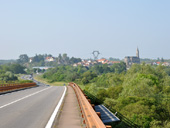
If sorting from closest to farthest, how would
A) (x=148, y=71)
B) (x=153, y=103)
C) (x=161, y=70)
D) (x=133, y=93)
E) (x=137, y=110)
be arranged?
1. (x=137, y=110)
2. (x=153, y=103)
3. (x=133, y=93)
4. (x=148, y=71)
5. (x=161, y=70)

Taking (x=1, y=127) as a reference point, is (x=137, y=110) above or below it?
below

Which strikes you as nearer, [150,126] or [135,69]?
[150,126]

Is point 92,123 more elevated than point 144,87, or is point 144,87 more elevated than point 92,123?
point 92,123

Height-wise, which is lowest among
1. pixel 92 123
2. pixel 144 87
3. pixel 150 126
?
pixel 150 126

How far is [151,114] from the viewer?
2184 inches

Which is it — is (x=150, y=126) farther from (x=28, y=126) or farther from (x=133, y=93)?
(x=28, y=126)

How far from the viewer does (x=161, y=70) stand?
129000mm

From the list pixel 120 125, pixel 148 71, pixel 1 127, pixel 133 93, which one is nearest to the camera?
pixel 1 127

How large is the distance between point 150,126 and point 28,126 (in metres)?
43.8

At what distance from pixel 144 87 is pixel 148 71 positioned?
45065 mm

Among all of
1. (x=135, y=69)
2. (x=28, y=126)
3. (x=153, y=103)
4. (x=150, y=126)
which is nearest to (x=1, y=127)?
(x=28, y=126)

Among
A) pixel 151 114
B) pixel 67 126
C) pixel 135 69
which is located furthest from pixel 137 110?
pixel 135 69

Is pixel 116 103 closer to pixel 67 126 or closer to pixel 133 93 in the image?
pixel 133 93

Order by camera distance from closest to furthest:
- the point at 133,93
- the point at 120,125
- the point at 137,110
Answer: the point at 120,125 < the point at 137,110 < the point at 133,93
